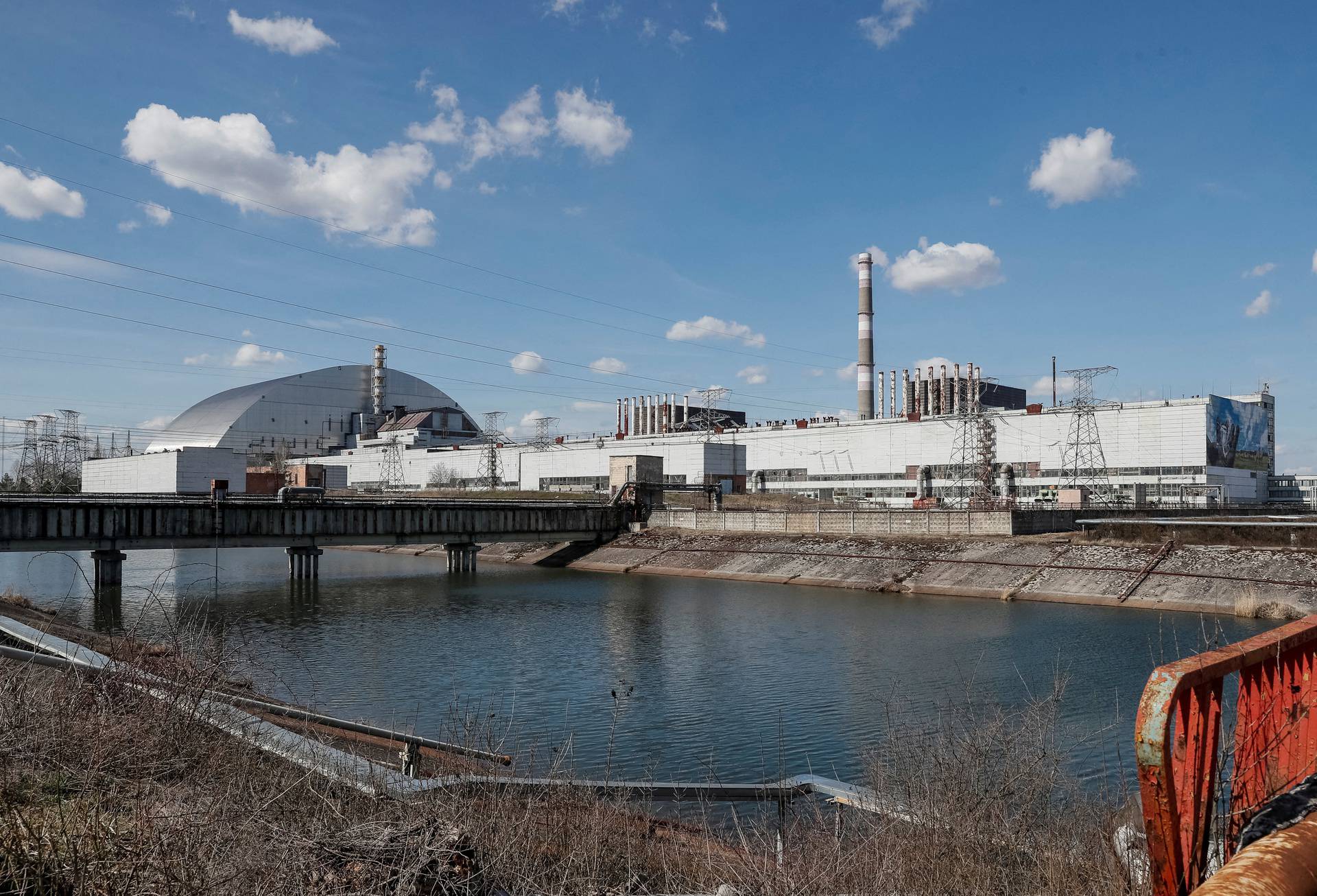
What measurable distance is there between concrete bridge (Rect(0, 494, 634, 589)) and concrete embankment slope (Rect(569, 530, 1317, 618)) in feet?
19.8

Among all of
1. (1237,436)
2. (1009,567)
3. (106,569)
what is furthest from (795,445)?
(106,569)

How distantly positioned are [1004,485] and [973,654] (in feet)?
178

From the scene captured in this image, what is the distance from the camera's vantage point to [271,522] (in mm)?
47469

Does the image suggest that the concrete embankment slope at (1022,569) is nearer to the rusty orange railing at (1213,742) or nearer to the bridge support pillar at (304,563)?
the bridge support pillar at (304,563)

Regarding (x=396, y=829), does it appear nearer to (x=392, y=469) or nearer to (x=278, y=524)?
(x=278, y=524)

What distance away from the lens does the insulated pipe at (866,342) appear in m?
104

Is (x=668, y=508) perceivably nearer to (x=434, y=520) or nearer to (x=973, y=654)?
Answer: (x=434, y=520)

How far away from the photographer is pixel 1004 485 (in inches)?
2955

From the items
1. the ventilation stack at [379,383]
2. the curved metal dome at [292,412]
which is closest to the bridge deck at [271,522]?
the curved metal dome at [292,412]

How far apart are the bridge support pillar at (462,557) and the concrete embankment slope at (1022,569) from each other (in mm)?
7366

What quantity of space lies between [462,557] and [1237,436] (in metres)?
65.9

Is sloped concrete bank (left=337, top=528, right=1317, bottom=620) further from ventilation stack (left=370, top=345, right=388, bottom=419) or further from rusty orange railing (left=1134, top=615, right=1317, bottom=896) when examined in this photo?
ventilation stack (left=370, top=345, right=388, bottom=419)

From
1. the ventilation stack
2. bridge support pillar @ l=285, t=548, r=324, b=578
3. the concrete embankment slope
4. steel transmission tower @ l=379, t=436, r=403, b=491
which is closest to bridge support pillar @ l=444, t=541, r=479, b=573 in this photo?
the concrete embankment slope

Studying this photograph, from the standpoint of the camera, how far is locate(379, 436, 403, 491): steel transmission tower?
119m
